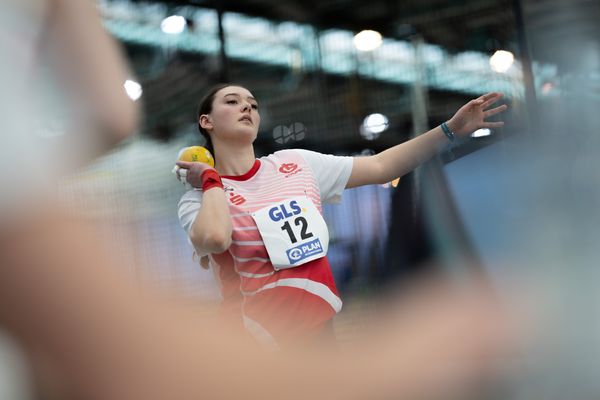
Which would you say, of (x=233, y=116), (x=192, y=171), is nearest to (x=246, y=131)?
(x=233, y=116)

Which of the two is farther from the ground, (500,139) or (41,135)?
(500,139)

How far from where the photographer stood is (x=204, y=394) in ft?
0.89

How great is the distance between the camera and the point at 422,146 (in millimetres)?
1322

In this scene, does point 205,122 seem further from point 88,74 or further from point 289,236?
point 88,74

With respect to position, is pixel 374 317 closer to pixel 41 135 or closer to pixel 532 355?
pixel 532 355

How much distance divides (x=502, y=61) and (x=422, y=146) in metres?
1.26

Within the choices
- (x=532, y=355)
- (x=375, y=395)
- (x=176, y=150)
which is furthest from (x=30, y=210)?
(x=176, y=150)

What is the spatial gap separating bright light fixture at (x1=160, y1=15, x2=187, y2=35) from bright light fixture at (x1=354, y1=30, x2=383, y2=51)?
75 centimetres

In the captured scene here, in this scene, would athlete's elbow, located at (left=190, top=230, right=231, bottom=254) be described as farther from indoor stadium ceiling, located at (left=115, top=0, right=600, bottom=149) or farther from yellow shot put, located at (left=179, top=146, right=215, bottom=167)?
indoor stadium ceiling, located at (left=115, top=0, right=600, bottom=149)

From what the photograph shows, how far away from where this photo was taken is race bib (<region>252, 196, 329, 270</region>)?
126 cm

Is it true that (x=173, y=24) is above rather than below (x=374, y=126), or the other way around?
above

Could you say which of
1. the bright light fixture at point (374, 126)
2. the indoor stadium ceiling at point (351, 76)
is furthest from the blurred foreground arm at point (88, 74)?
the bright light fixture at point (374, 126)

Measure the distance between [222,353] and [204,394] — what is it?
21 millimetres

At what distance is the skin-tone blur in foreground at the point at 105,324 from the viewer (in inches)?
9.5
